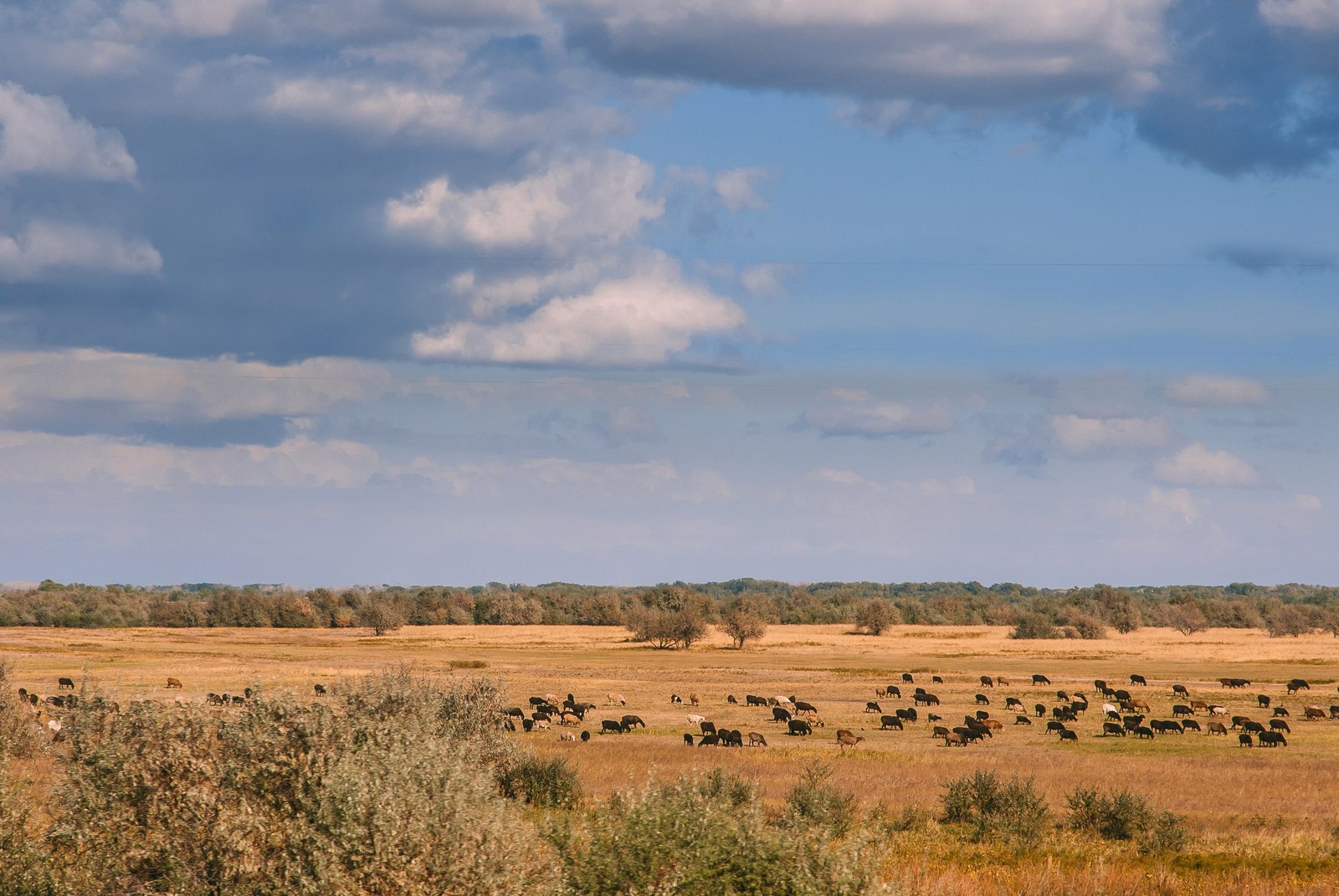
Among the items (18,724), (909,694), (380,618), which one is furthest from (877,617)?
(18,724)

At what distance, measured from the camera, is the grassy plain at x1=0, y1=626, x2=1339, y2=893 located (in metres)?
22.6

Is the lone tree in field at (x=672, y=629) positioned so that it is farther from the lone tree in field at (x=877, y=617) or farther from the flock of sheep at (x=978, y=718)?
the flock of sheep at (x=978, y=718)

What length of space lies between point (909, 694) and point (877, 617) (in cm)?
7672

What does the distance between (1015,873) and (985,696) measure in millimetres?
46611

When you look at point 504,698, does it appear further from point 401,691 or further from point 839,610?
point 839,610

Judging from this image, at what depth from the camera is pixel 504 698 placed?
30875 mm

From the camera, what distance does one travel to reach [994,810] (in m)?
26.8

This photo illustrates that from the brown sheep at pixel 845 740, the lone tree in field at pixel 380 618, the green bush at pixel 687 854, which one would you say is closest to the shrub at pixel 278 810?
the green bush at pixel 687 854

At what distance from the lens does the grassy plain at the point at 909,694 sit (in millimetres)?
22594

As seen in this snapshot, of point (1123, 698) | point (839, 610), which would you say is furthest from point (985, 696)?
point (839, 610)

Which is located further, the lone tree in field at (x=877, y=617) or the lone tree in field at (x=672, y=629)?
the lone tree in field at (x=877, y=617)

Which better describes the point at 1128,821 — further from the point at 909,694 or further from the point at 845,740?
the point at 909,694

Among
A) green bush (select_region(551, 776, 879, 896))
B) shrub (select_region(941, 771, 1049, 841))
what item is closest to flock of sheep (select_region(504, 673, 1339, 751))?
shrub (select_region(941, 771, 1049, 841))

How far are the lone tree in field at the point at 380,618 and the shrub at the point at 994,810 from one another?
125 m
